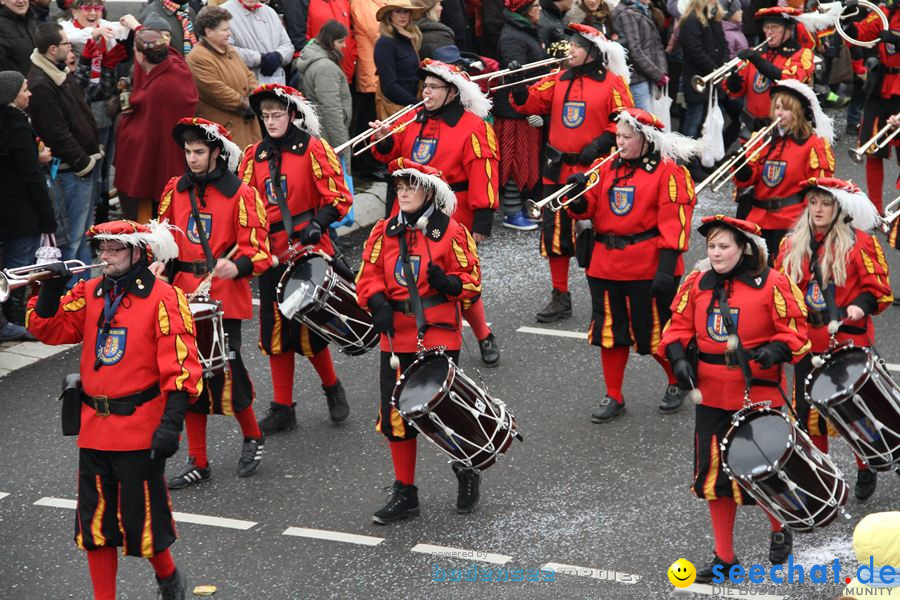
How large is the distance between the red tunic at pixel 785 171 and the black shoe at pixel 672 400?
4.82 ft

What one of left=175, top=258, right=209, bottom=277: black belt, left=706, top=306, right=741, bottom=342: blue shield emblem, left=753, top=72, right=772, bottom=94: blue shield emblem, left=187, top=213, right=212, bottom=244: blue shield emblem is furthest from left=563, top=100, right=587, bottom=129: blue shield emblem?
left=706, top=306, right=741, bottom=342: blue shield emblem

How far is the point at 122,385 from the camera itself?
6566 mm

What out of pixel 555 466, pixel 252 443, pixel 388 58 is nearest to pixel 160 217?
pixel 252 443

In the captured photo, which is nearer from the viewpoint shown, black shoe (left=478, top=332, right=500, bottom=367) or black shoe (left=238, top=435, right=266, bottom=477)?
black shoe (left=238, top=435, right=266, bottom=477)

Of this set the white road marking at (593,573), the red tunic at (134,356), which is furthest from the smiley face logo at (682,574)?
the red tunic at (134,356)

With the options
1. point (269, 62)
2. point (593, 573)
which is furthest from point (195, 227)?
point (269, 62)

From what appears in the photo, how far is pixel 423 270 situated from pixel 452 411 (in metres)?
0.86

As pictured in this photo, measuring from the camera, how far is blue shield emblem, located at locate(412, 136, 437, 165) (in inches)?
376

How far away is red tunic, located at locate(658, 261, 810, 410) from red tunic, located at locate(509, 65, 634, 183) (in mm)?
3435

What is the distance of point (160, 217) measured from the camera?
822 centimetres

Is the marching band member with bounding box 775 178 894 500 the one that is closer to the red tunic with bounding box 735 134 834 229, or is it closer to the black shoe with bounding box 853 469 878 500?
A: the black shoe with bounding box 853 469 878 500

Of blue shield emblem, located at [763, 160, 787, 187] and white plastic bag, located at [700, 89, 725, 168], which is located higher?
blue shield emblem, located at [763, 160, 787, 187]

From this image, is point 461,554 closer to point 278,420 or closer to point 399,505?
point 399,505

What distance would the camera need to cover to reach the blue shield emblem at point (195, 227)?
813cm
